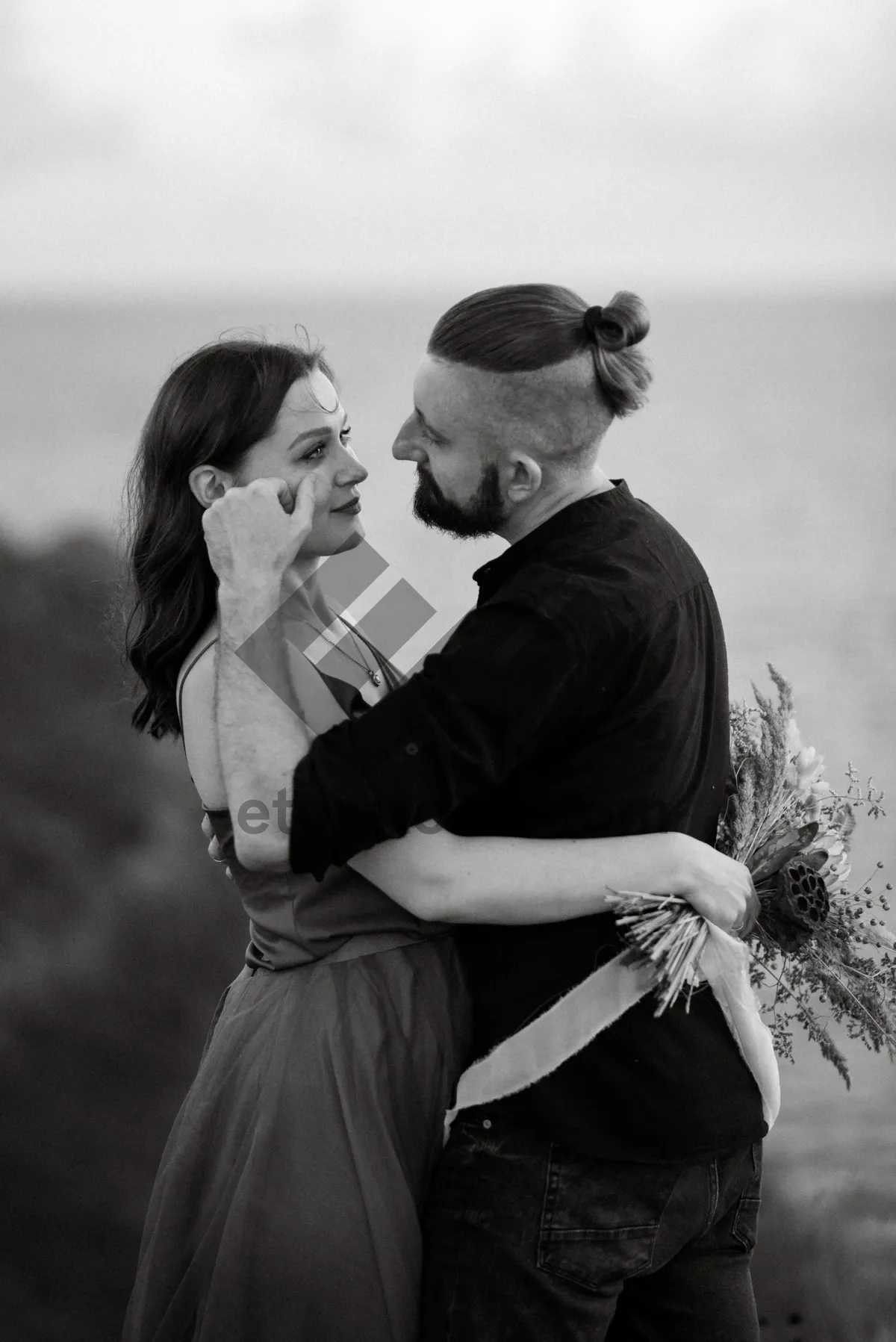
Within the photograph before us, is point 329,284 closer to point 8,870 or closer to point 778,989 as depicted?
point 8,870

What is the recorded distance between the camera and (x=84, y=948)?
4.25 meters

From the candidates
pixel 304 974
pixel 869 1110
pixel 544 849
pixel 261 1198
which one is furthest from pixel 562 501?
pixel 869 1110

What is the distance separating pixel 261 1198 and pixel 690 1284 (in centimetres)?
57

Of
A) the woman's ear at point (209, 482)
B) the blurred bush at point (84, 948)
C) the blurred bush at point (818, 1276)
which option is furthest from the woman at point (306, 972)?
the blurred bush at point (818, 1276)

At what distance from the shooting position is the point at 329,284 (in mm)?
8461

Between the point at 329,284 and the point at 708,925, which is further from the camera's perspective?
the point at 329,284

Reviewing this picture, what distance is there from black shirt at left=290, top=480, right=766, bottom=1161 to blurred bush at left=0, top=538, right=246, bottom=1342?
2456mm

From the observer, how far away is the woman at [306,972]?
1.60 meters

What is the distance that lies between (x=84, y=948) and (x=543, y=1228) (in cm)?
296

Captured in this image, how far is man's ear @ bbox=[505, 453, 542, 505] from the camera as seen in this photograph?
1.66 meters

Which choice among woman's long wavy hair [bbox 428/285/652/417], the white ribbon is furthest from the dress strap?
the white ribbon

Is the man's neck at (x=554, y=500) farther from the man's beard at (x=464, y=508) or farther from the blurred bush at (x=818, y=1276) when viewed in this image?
the blurred bush at (x=818, y=1276)

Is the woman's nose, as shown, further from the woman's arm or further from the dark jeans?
the dark jeans

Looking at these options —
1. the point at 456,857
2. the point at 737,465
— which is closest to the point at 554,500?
the point at 456,857
